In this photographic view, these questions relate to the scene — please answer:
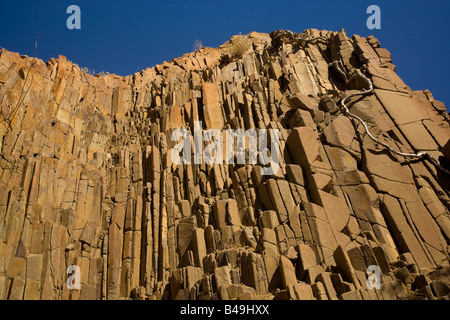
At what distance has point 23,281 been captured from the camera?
528 inches

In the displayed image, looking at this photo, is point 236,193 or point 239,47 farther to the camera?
point 239,47

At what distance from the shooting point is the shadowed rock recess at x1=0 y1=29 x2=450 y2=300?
41.4ft

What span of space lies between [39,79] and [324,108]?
14975 mm

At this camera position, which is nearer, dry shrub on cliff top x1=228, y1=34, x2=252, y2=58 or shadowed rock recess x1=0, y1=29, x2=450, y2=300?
A: shadowed rock recess x1=0, y1=29, x2=450, y2=300

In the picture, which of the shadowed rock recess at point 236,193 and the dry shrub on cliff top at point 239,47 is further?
the dry shrub on cliff top at point 239,47

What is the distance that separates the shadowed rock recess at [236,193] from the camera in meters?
12.6

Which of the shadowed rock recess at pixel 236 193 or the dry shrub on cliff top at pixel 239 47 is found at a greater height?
the dry shrub on cliff top at pixel 239 47

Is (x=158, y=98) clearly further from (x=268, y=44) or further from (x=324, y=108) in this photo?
(x=324, y=108)

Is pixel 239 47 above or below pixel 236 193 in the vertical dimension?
above

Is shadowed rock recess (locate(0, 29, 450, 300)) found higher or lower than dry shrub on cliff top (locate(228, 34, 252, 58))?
lower

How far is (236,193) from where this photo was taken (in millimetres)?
16156
